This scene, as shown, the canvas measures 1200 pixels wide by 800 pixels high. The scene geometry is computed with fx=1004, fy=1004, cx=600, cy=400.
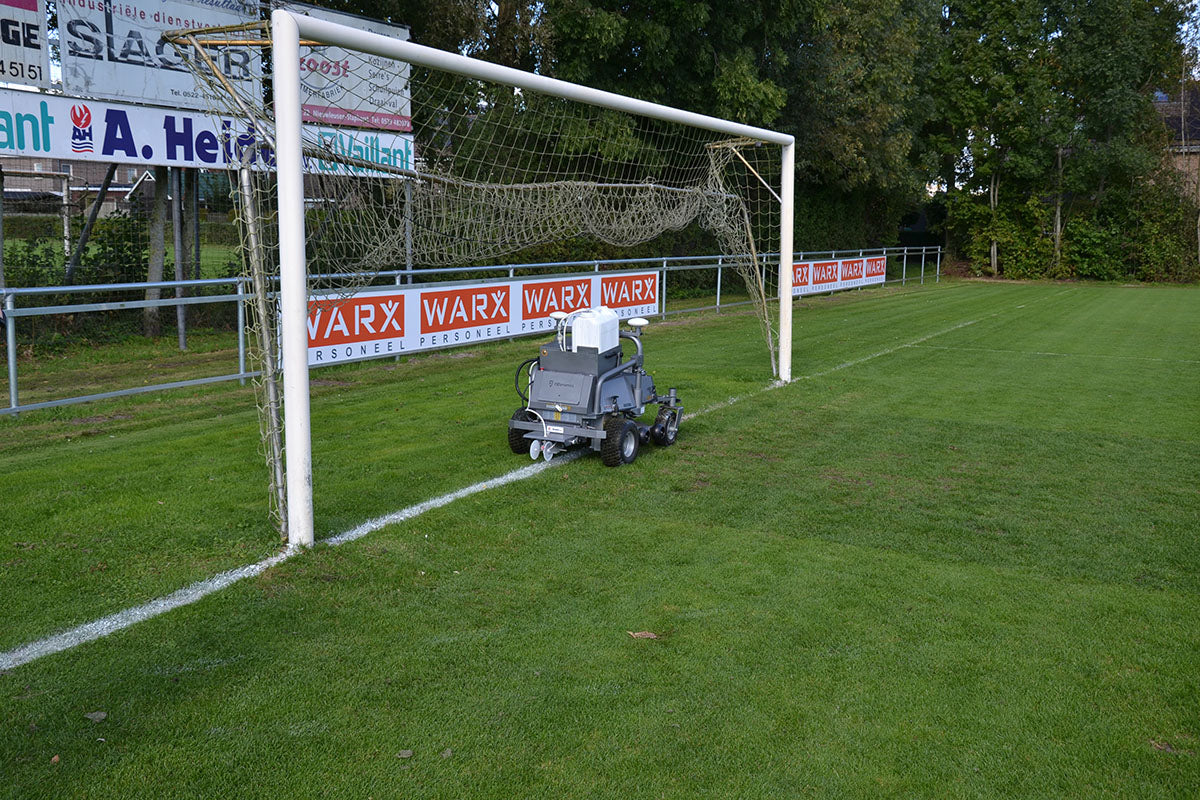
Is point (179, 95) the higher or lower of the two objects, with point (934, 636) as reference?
higher

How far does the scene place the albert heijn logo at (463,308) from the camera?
1245 cm

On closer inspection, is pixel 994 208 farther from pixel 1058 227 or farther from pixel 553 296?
pixel 553 296

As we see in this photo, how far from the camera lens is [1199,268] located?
36062 mm

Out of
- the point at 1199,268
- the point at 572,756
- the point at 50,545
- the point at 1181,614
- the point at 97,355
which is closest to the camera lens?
the point at 572,756

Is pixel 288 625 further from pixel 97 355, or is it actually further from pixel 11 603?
pixel 97 355

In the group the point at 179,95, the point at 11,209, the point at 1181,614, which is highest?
the point at 179,95

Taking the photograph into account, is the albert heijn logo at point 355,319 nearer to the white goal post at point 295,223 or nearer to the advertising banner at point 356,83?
the advertising banner at point 356,83

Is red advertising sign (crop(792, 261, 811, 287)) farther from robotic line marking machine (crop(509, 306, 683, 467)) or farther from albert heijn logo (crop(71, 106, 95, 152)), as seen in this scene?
robotic line marking machine (crop(509, 306, 683, 467))

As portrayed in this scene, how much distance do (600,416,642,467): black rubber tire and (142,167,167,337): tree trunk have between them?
30.7ft

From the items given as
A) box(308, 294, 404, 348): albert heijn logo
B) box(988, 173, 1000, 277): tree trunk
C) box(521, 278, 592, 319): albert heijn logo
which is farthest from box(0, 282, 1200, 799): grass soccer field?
box(988, 173, 1000, 277): tree trunk

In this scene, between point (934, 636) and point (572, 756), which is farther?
point (934, 636)

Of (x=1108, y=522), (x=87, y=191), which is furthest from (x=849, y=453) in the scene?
(x=87, y=191)

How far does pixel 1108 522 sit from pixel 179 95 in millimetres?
12623

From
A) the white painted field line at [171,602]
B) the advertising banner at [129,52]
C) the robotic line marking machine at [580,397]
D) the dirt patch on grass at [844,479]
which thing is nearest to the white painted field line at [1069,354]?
the dirt patch on grass at [844,479]
